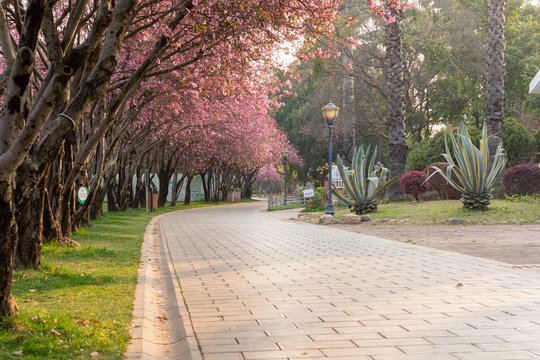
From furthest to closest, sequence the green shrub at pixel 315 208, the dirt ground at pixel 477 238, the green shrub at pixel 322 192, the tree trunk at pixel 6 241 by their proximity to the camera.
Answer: the green shrub at pixel 322 192 → the green shrub at pixel 315 208 → the dirt ground at pixel 477 238 → the tree trunk at pixel 6 241

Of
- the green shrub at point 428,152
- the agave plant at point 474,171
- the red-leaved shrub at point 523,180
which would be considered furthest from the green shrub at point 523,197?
the green shrub at point 428,152

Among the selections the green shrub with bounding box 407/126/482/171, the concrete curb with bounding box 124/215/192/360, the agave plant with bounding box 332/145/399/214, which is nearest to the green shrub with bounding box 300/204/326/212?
the green shrub with bounding box 407/126/482/171

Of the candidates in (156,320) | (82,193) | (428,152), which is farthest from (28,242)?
(428,152)

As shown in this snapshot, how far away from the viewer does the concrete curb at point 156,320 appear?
178 inches

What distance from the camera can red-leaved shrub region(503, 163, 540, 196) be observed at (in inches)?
779

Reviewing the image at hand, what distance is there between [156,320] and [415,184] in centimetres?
1833

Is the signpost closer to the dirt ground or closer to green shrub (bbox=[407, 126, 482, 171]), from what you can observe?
green shrub (bbox=[407, 126, 482, 171])

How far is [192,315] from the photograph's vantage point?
18.5 ft

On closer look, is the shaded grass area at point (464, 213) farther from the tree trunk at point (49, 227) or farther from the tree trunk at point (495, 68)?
the tree trunk at point (49, 227)

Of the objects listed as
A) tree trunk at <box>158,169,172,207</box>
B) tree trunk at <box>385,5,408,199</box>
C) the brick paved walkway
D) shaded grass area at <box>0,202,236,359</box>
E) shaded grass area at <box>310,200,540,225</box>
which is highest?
tree trunk at <box>385,5,408,199</box>

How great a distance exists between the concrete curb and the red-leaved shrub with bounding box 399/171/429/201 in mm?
15298

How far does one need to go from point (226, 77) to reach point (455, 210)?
9.46 m

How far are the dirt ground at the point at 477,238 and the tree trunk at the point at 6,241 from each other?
7.27 meters

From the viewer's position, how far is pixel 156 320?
5.67 meters
